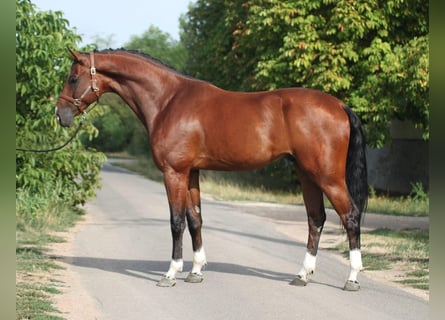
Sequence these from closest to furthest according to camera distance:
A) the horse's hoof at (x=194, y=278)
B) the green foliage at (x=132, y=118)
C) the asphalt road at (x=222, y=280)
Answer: the asphalt road at (x=222, y=280)
the horse's hoof at (x=194, y=278)
the green foliage at (x=132, y=118)

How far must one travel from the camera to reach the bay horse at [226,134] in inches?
311

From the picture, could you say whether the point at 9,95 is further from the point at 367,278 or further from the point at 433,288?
the point at 367,278

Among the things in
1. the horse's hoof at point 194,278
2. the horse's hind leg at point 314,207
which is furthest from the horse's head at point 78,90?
the horse's hind leg at point 314,207

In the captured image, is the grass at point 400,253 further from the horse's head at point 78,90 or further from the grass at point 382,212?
the horse's head at point 78,90

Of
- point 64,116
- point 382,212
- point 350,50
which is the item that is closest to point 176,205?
point 64,116

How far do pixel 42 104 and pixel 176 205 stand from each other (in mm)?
6458

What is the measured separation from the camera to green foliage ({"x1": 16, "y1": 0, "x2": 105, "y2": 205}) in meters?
12.8

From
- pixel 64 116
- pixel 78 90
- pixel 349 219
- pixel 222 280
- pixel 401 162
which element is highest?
pixel 78 90

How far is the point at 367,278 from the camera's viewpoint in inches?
349

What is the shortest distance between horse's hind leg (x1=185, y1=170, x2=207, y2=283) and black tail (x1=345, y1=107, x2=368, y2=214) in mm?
1822

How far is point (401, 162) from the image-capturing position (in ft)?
84.0

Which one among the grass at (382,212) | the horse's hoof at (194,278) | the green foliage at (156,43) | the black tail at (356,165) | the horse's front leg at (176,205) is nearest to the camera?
the black tail at (356,165)

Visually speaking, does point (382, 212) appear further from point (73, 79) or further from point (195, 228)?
point (73, 79)

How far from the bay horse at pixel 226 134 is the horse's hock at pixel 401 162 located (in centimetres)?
1634
